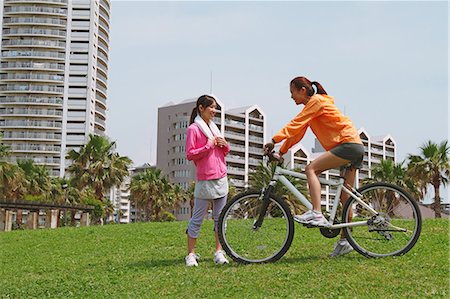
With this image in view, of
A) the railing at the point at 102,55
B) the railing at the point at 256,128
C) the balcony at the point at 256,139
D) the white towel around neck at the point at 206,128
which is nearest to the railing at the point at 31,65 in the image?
the railing at the point at 102,55

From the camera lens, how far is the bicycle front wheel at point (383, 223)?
6.62m

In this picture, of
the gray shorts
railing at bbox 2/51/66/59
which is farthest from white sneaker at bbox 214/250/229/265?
railing at bbox 2/51/66/59

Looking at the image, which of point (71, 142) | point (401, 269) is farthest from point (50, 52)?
point (401, 269)

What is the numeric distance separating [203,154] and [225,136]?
355 feet

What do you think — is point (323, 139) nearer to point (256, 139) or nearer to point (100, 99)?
point (100, 99)

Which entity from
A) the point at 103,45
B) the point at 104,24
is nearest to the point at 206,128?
the point at 103,45

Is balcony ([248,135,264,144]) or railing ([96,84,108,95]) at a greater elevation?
railing ([96,84,108,95])

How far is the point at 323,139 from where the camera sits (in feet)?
22.2

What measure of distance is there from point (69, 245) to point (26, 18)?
102186 millimetres

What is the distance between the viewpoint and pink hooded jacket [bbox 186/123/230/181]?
6.90 meters

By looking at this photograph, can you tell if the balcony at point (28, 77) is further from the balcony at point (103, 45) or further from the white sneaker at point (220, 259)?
the white sneaker at point (220, 259)

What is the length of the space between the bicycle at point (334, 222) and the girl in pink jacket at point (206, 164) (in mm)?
253

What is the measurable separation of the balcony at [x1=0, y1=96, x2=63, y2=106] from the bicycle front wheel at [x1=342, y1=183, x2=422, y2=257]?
102m

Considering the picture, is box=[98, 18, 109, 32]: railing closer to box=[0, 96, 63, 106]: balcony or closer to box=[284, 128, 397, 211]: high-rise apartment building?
box=[0, 96, 63, 106]: balcony
